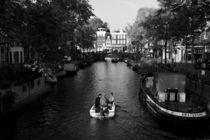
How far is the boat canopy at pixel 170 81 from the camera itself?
29562 millimetres

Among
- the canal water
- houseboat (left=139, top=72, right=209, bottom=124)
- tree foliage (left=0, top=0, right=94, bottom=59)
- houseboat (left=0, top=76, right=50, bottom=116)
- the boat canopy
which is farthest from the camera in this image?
the boat canopy

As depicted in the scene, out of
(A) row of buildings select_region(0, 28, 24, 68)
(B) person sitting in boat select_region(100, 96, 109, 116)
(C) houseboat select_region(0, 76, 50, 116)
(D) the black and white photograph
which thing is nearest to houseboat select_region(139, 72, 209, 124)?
(D) the black and white photograph

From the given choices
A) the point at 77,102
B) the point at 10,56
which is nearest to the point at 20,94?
the point at 77,102

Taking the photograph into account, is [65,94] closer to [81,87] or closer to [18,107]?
[81,87]

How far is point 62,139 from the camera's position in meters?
23.0

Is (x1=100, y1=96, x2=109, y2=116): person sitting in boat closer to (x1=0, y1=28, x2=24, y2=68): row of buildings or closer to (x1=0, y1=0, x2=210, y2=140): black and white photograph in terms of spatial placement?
(x1=0, y1=0, x2=210, y2=140): black and white photograph

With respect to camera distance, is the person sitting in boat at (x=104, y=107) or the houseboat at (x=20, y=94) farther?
the person sitting in boat at (x=104, y=107)

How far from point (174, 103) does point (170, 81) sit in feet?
8.62

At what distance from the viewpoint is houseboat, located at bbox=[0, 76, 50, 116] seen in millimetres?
27953

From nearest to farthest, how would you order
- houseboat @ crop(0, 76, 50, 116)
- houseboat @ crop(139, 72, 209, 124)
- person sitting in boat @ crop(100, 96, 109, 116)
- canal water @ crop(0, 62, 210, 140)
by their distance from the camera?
canal water @ crop(0, 62, 210, 140) < houseboat @ crop(139, 72, 209, 124) < houseboat @ crop(0, 76, 50, 116) < person sitting in boat @ crop(100, 96, 109, 116)

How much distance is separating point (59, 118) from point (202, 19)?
16.1 metres

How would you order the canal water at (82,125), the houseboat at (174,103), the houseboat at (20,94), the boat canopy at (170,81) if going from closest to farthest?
the canal water at (82,125) → the houseboat at (174,103) → the houseboat at (20,94) → the boat canopy at (170,81)

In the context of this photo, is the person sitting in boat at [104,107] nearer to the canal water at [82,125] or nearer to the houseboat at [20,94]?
the canal water at [82,125]

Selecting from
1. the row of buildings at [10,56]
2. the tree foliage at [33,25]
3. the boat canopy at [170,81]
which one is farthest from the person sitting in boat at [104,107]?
the row of buildings at [10,56]
